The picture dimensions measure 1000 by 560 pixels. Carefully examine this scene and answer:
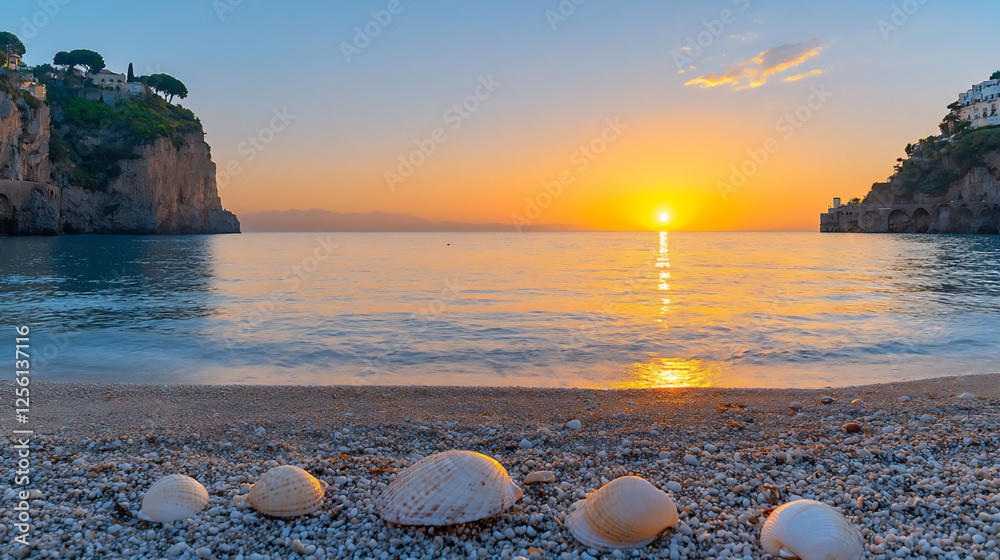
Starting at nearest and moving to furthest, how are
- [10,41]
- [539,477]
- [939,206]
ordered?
[539,477], [10,41], [939,206]

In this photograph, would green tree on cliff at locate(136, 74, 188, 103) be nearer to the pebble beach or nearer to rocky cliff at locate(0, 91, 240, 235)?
rocky cliff at locate(0, 91, 240, 235)

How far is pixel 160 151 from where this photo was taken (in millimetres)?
88500

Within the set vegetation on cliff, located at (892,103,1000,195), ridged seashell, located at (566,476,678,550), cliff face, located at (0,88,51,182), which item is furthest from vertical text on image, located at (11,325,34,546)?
vegetation on cliff, located at (892,103,1000,195)

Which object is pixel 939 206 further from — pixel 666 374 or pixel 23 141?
pixel 23 141

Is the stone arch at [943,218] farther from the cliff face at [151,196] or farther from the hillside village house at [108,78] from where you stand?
the hillside village house at [108,78]

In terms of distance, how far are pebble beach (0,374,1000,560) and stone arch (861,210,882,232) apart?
12072cm

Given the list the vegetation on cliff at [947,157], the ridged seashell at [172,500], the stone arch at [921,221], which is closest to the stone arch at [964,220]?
the stone arch at [921,221]

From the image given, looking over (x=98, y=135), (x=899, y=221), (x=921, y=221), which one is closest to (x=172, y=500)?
(x=98, y=135)

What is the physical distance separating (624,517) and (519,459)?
1560mm

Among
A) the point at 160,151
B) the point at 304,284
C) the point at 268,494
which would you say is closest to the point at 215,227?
the point at 160,151

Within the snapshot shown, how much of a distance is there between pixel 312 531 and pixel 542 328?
1058 centimetres

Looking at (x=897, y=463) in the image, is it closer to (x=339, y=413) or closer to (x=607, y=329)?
(x=339, y=413)

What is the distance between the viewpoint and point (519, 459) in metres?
4.65

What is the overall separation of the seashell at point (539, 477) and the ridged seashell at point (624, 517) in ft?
2.16
